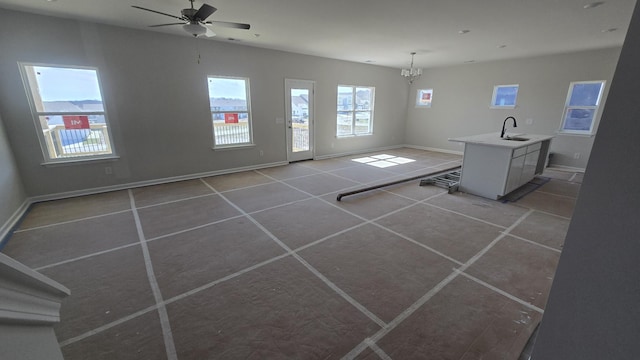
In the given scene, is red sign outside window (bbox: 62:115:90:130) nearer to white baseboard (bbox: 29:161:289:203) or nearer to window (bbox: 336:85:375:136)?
white baseboard (bbox: 29:161:289:203)

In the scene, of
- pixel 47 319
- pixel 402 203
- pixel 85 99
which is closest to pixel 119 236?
pixel 85 99

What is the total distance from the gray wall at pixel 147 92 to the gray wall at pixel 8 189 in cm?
19

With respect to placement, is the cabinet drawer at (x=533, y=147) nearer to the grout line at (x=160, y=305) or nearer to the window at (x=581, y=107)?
the window at (x=581, y=107)


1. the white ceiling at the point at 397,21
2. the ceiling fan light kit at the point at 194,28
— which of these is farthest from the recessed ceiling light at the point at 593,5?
the ceiling fan light kit at the point at 194,28

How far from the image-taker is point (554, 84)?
6.36 meters

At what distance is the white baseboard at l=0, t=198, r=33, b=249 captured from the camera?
10.1 ft

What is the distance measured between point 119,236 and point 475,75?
9.11 meters

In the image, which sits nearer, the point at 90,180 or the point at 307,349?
the point at 307,349

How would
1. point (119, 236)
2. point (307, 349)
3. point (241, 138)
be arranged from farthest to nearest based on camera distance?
point (241, 138) → point (119, 236) → point (307, 349)

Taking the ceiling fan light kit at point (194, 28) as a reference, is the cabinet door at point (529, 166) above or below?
below

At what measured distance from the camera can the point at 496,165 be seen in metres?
4.33

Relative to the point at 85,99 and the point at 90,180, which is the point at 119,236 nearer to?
the point at 90,180

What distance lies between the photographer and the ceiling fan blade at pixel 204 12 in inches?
115

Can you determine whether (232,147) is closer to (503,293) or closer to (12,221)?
(12,221)
